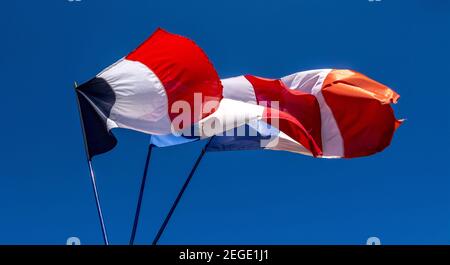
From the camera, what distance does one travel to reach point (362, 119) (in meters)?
18.5

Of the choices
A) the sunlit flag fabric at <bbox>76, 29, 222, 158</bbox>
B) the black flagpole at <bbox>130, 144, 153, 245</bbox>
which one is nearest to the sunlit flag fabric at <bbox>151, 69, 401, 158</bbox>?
the black flagpole at <bbox>130, 144, 153, 245</bbox>

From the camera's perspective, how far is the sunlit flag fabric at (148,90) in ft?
51.1

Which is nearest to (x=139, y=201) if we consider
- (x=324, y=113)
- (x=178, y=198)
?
(x=178, y=198)

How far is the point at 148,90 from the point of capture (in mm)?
15984

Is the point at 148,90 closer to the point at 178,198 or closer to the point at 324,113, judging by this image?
the point at 178,198

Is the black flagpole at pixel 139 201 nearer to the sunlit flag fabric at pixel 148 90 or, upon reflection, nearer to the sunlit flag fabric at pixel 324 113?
the sunlit flag fabric at pixel 324 113

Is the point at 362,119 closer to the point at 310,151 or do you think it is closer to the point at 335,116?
the point at 335,116

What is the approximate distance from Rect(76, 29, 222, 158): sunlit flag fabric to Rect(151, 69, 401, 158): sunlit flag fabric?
5.35 ft

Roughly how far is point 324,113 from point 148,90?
21.5ft

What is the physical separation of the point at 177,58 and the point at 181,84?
91 cm

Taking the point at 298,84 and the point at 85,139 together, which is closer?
the point at 85,139
